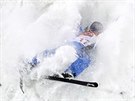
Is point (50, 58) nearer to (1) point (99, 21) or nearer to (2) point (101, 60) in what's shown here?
(2) point (101, 60)

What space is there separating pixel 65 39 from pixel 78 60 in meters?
0.82

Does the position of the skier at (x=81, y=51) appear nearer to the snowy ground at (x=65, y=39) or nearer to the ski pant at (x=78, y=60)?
the ski pant at (x=78, y=60)

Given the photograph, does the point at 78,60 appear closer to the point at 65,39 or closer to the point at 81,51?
the point at 81,51

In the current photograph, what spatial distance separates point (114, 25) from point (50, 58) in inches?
57.1

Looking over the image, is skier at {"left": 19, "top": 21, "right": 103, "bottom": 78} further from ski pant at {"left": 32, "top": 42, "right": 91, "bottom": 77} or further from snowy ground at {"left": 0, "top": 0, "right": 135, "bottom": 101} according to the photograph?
snowy ground at {"left": 0, "top": 0, "right": 135, "bottom": 101}

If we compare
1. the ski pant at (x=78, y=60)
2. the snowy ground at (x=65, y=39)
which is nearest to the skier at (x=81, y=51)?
the ski pant at (x=78, y=60)

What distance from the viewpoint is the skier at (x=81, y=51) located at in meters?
4.87

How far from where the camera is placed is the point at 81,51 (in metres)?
5.14

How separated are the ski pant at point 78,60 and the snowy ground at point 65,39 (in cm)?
16

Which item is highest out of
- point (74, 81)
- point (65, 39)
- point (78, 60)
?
point (65, 39)

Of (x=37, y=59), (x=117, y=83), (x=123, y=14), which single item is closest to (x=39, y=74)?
(x=37, y=59)

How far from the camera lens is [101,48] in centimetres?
552

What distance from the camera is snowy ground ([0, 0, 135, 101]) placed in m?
4.96

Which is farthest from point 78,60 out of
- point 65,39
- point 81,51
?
point 65,39
